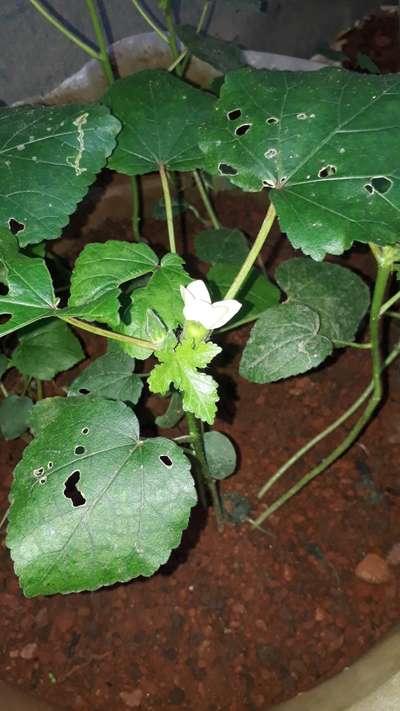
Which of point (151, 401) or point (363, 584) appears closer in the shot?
point (363, 584)

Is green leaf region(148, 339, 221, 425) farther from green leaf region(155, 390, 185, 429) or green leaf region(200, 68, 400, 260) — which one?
green leaf region(155, 390, 185, 429)

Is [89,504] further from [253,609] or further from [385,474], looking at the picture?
[385,474]

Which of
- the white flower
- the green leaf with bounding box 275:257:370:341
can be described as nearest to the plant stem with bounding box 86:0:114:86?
the green leaf with bounding box 275:257:370:341

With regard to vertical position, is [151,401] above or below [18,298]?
below

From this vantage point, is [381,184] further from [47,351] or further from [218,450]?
[47,351]

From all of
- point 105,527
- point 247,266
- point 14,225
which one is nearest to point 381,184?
point 247,266

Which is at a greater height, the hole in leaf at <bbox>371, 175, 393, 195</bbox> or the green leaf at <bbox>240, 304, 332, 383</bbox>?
the hole in leaf at <bbox>371, 175, 393, 195</bbox>

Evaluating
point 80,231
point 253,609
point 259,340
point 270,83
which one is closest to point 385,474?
point 253,609
